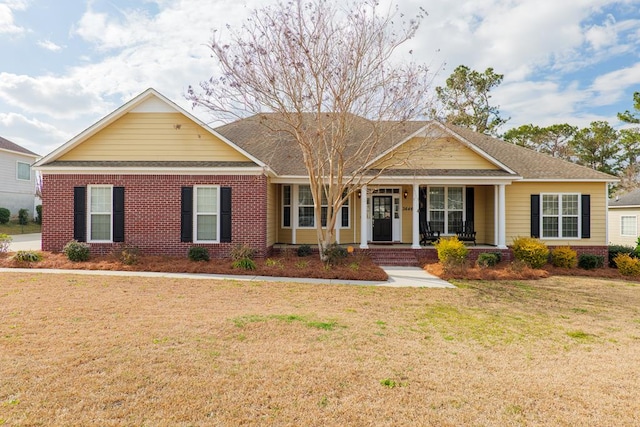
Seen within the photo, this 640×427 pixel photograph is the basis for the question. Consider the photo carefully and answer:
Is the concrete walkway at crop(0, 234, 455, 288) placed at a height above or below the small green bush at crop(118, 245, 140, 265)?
below

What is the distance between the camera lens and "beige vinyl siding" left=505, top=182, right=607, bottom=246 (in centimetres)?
1477

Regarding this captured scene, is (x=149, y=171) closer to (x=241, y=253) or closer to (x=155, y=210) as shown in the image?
(x=155, y=210)

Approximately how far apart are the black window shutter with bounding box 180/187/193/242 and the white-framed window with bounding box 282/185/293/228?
3.98 metres

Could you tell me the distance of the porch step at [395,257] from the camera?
13594 millimetres

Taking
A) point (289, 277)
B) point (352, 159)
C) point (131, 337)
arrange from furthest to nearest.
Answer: point (352, 159), point (289, 277), point (131, 337)

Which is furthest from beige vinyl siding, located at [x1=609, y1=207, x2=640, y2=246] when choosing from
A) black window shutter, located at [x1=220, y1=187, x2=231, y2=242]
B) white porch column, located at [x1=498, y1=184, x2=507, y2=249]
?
black window shutter, located at [x1=220, y1=187, x2=231, y2=242]

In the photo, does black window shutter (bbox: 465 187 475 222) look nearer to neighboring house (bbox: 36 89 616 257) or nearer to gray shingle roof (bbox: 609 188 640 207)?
neighboring house (bbox: 36 89 616 257)

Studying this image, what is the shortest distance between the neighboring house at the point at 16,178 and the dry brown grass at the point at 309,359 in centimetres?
2501

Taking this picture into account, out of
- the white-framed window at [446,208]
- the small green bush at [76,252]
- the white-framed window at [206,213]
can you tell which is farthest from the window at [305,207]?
the small green bush at [76,252]

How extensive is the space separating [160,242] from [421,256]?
30.0 ft

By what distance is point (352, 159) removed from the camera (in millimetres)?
12844

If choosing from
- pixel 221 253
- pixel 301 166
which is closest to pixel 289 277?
pixel 221 253

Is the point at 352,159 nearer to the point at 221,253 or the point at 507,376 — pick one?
the point at 221,253

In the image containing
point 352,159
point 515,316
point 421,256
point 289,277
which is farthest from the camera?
point 421,256
